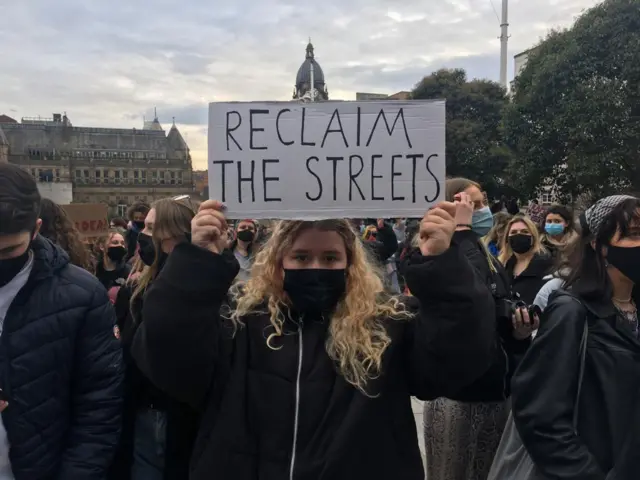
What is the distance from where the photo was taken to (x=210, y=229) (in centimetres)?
177

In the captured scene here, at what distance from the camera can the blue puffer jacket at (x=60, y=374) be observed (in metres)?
1.94

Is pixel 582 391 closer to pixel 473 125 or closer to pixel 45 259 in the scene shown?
pixel 45 259

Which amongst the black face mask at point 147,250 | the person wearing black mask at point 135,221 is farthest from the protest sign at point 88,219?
the black face mask at point 147,250

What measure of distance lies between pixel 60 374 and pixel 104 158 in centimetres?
10162

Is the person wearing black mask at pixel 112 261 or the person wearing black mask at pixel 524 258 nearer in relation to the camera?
the person wearing black mask at pixel 524 258

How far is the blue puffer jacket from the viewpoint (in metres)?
1.94

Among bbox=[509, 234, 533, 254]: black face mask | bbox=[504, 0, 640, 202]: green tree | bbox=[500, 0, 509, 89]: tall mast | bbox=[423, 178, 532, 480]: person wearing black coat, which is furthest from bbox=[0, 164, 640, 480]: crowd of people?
bbox=[500, 0, 509, 89]: tall mast

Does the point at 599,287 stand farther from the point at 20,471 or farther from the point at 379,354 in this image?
the point at 20,471

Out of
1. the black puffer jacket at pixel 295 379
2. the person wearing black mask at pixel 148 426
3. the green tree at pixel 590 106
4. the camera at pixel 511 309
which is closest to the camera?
the black puffer jacket at pixel 295 379

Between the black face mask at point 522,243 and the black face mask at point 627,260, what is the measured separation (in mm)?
2185

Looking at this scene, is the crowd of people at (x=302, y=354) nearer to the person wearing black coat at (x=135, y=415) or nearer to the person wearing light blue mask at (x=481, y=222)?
the person wearing black coat at (x=135, y=415)

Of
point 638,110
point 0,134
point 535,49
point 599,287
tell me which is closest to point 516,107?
point 535,49

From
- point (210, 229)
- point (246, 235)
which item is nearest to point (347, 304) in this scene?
point (210, 229)

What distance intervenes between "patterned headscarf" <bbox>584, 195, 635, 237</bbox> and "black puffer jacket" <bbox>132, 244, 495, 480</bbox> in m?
0.78
